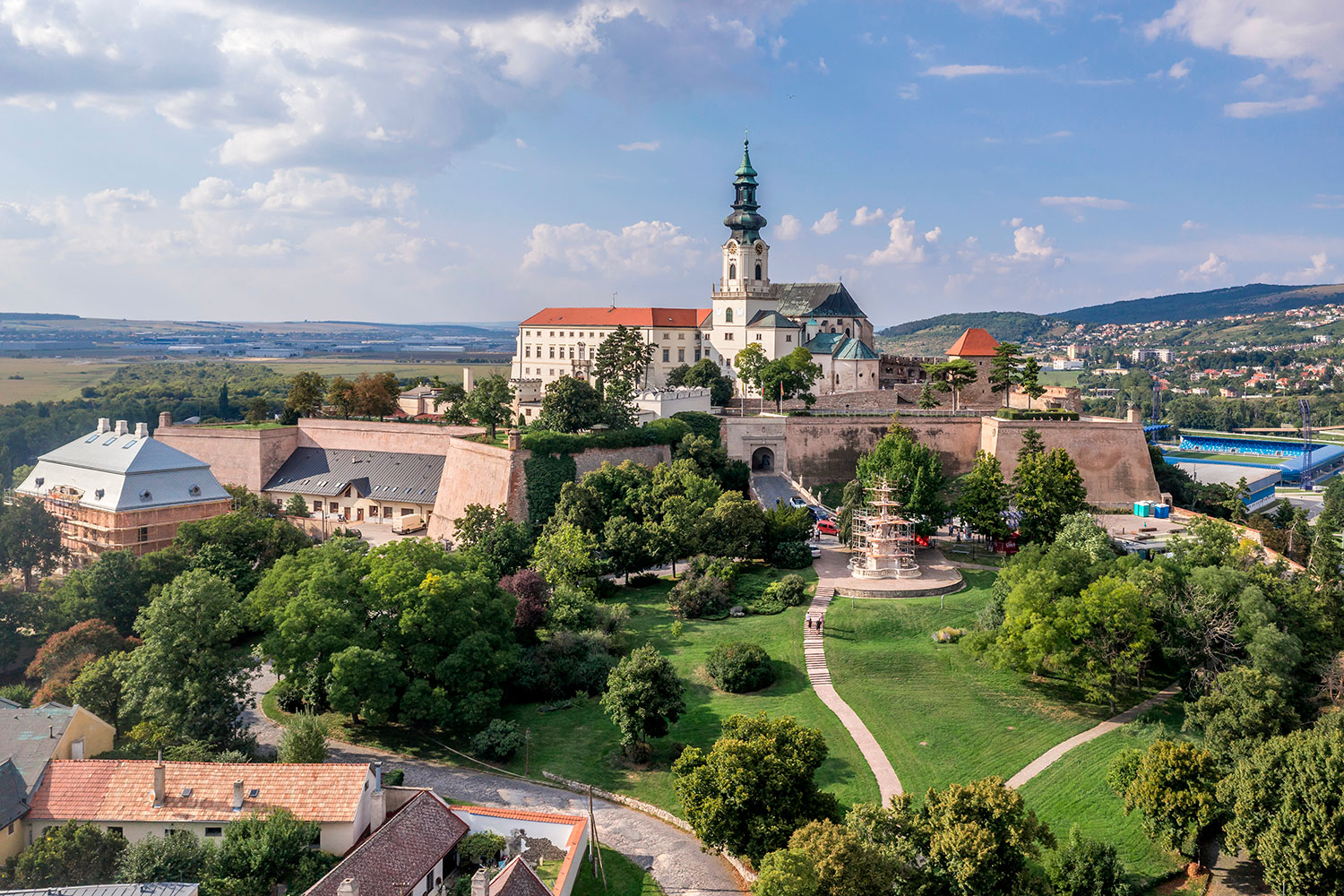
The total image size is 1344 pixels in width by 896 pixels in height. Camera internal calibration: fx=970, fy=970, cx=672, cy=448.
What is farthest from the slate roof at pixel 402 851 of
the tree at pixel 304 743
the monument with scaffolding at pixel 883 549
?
the monument with scaffolding at pixel 883 549

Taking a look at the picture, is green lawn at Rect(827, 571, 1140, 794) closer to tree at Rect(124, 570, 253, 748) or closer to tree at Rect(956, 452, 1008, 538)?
tree at Rect(956, 452, 1008, 538)

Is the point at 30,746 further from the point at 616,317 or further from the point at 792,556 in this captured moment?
the point at 616,317

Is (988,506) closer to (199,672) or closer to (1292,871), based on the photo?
(1292,871)

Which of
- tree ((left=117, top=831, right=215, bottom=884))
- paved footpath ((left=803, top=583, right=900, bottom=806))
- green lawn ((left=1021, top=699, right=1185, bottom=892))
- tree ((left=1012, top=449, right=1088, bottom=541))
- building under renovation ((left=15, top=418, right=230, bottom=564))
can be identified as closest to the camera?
tree ((left=117, top=831, right=215, bottom=884))

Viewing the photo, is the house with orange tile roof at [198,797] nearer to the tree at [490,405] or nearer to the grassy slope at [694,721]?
the grassy slope at [694,721]

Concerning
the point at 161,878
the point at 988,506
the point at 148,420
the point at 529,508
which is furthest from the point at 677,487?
the point at 148,420

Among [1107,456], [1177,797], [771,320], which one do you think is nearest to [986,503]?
[1107,456]

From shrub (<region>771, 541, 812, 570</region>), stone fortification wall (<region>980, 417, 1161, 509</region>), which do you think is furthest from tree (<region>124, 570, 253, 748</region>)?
stone fortification wall (<region>980, 417, 1161, 509</region>)
